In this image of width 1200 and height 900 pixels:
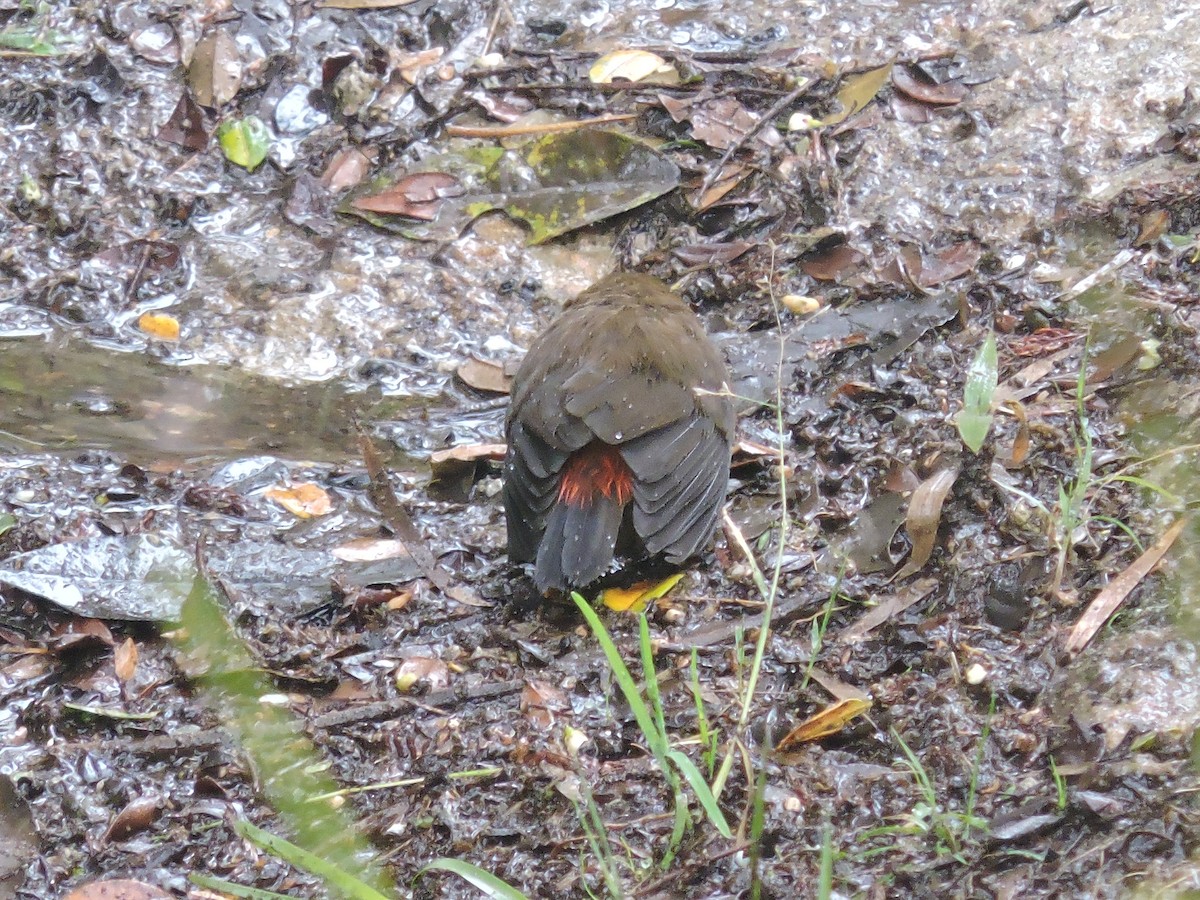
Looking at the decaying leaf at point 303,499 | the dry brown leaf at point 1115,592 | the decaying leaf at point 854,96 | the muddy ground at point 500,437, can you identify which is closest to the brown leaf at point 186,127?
the muddy ground at point 500,437

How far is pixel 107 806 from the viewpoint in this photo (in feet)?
9.53

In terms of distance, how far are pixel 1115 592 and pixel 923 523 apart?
564mm

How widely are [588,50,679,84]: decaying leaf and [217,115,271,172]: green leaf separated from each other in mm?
1537

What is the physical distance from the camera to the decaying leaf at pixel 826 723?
293 centimetres

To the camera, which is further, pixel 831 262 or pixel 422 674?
pixel 831 262

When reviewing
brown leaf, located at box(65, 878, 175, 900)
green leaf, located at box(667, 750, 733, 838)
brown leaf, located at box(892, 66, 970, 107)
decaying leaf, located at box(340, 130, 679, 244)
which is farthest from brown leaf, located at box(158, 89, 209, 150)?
green leaf, located at box(667, 750, 733, 838)

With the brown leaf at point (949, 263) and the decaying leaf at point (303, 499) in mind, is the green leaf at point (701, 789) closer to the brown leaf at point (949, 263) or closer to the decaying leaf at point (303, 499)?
the decaying leaf at point (303, 499)

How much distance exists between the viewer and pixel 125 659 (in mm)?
3312

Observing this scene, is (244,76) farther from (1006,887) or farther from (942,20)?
(1006,887)

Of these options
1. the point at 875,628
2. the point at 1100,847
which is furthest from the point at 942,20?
the point at 1100,847

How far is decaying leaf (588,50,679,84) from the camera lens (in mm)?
5316

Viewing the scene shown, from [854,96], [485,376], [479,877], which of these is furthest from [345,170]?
[479,877]

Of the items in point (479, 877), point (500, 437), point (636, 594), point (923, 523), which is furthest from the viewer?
point (500, 437)

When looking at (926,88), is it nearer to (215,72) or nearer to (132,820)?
(215,72)
